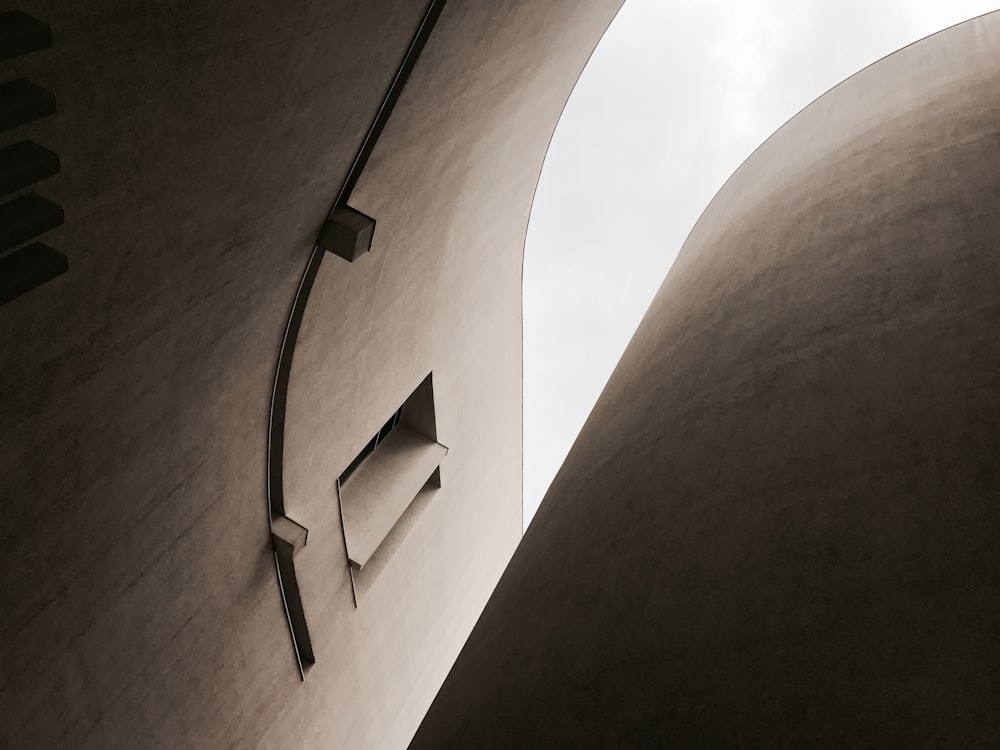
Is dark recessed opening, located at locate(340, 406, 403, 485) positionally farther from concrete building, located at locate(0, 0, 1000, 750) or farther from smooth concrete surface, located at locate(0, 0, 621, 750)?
concrete building, located at locate(0, 0, 1000, 750)

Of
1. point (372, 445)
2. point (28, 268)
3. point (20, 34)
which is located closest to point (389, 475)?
point (372, 445)

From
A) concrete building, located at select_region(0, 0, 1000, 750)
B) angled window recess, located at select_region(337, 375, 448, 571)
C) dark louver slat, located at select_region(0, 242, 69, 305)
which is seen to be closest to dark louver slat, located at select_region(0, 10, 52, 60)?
concrete building, located at select_region(0, 0, 1000, 750)

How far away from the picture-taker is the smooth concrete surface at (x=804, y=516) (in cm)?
251

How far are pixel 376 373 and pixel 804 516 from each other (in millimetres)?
7535

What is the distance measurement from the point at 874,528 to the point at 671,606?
85 centimetres

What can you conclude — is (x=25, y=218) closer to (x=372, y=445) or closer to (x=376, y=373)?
(x=376, y=373)

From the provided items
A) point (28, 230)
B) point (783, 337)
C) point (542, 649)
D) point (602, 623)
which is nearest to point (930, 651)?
point (602, 623)

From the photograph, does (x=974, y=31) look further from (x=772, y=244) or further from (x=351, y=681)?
(x=351, y=681)

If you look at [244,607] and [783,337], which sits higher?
[783,337]

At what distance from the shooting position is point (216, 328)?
591 centimetres

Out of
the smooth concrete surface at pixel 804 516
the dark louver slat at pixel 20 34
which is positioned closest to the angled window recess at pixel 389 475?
the smooth concrete surface at pixel 804 516

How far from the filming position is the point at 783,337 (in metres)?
4.39

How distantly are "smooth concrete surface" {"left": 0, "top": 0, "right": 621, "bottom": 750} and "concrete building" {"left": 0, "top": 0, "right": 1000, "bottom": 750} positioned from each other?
3cm

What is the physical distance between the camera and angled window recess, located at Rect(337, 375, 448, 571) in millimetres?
11328
